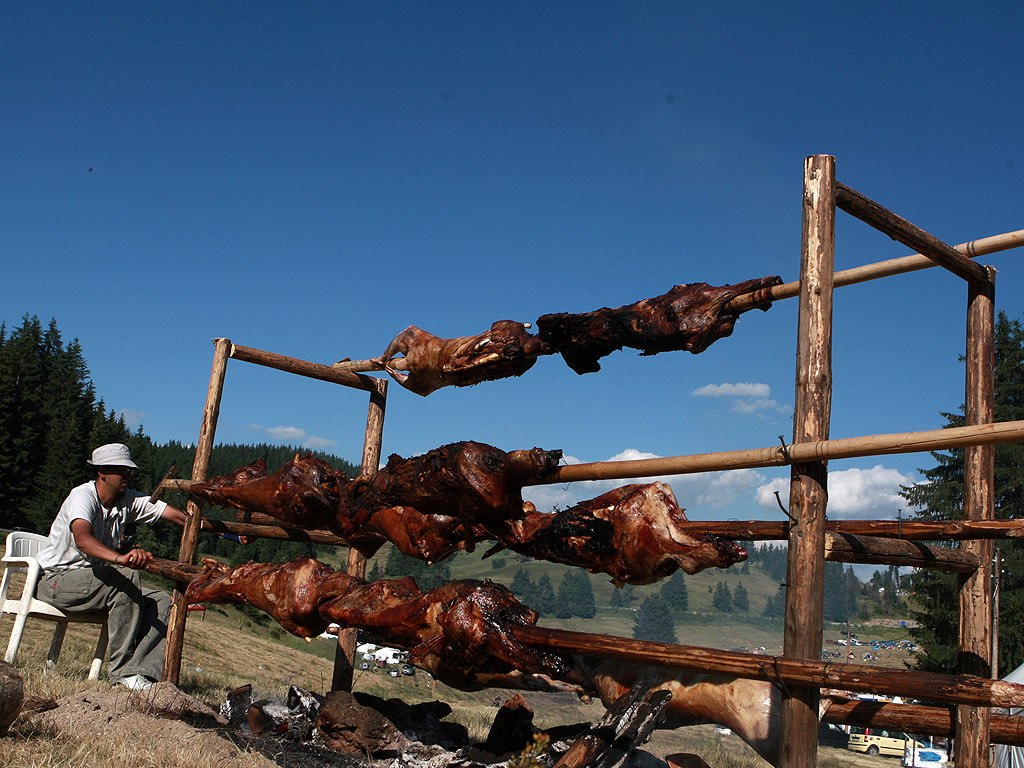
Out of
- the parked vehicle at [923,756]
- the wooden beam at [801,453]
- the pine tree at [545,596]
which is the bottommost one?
the pine tree at [545,596]

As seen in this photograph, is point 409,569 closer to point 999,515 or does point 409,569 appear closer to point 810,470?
point 999,515

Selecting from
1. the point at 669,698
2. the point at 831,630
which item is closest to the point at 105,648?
the point at 669,698

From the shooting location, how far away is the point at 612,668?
4406mm

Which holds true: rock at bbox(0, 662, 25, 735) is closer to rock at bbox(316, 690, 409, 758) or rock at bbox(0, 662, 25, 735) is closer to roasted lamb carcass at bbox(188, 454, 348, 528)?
roasted lamb carcass at bbox(188, 454, 348, 528)

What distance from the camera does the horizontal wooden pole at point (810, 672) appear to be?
2.76m

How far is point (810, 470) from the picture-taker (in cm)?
337

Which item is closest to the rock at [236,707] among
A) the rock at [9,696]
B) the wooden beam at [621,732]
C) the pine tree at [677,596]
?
the rock at [9,696]

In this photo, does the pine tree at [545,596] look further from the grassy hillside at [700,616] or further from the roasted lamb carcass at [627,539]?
the roasted lamb carcass at [627,539]

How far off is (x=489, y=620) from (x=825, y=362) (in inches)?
93.3

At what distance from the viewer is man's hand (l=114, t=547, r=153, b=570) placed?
6652 millimetres

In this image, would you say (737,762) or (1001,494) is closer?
(737,762)

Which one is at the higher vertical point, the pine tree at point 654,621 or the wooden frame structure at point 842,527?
the wooden frame structure at point 842,527

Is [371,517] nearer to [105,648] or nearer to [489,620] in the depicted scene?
[489,620]


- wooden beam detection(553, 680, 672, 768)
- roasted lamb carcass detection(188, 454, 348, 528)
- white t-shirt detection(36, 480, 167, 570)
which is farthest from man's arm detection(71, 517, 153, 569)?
wooden beam detection(553, 680, 672, 768)
